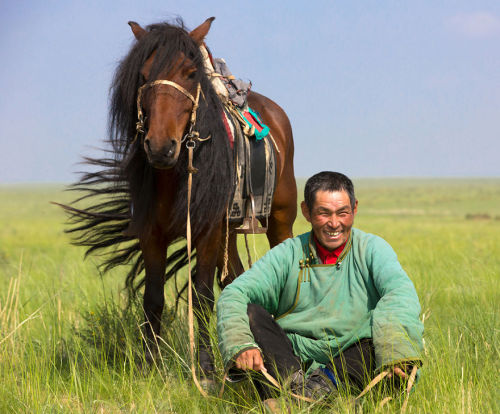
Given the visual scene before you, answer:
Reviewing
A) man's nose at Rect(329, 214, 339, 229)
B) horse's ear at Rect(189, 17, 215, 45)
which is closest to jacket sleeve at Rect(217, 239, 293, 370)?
man's nose at Rect(329, 214, 339, 229)

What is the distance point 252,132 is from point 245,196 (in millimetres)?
449

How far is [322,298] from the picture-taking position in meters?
2.91

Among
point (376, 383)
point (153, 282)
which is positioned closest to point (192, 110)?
point (153, 282)

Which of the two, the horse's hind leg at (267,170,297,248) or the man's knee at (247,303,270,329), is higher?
the horse's hind leg at (267,170,297,248)

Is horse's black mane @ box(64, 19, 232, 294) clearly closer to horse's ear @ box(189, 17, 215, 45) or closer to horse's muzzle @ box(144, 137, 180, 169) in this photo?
horse's ear @ box(189, 17, 215, 45)

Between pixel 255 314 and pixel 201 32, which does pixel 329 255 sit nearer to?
pixel 255 314

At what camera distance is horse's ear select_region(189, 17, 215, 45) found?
3.79 m

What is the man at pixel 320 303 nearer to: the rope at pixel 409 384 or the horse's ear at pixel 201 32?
the rope at pixel 409 384

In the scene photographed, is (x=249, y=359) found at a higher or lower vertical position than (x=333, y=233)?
lower

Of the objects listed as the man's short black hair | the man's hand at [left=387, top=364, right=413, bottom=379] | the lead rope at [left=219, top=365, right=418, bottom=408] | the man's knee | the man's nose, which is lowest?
the lead rope at [left=219, top=365, right=418, bottom=408]

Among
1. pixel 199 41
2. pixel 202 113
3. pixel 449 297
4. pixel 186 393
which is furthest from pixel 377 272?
pixel 449 297

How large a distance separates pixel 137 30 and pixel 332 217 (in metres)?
1.82

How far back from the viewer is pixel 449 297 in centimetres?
583

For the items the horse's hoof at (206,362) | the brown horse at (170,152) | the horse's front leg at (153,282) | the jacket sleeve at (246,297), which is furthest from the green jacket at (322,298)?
the horse's front leg at (153,282)
